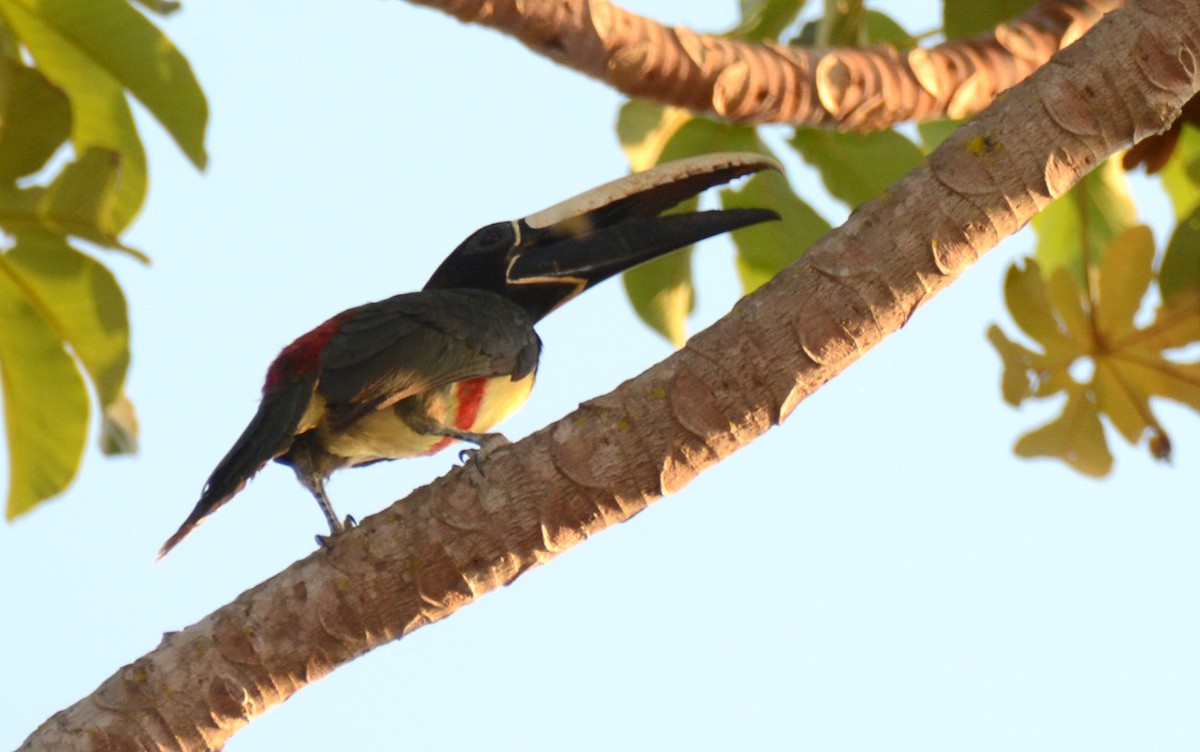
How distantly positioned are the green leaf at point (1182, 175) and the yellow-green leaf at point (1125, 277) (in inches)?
38.0

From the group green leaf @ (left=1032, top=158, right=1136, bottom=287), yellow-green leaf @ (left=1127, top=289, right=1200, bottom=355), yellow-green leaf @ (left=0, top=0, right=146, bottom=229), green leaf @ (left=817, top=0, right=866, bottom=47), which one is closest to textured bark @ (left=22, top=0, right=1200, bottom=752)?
yellow-green leaf @ (left=1127, top=289, right=1200, bottom=355)

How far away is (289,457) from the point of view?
330cm

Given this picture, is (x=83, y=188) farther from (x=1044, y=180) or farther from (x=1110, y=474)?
(x=1110, y=474)

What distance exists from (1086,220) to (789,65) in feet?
4.00

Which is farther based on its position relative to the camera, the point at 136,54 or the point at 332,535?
the point at 136,54

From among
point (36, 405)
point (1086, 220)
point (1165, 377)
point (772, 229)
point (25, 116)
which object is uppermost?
point (25, 116)

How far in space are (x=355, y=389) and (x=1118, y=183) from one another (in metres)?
2.57

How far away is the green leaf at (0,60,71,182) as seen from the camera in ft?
9.93

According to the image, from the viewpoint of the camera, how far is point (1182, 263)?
11.5 ft

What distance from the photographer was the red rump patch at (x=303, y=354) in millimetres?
3090

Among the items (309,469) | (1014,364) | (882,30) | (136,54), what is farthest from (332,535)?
(882,30)

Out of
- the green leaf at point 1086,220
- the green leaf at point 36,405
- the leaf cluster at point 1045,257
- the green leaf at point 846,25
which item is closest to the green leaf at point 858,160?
the leaf cluster at point 1045,257

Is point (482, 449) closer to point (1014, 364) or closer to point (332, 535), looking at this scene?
point (332, 535)

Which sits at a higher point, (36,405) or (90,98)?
(90,98)
